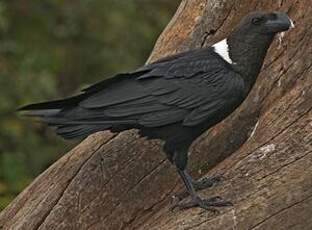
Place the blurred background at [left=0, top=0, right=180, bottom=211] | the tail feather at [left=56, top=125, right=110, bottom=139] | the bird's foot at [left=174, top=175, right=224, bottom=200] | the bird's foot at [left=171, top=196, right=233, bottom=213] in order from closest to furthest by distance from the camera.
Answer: the bird's foot at [left=171, top=196, right=233, bottom=213], the tail feather at [left=56, top=125, right=110, bottom=139], the bird's foot at [left=174, top=175, right=224, bottom=200], the blurred background at [left=0, top=0, right=180, bottom=211]

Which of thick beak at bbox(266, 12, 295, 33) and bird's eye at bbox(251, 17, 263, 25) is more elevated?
bird's eye at bbox(251, 17, 263, 25)

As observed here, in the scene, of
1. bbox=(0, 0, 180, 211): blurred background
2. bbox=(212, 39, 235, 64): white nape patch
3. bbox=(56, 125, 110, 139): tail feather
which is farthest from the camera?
bbox=(0, 0, 180, 211): blurred background

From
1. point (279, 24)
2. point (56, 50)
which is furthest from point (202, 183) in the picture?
point (56, 50)

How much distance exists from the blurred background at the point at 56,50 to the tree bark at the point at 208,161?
9.94 feet

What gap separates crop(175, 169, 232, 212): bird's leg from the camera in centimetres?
454

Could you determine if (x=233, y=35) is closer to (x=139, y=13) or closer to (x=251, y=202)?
(x=251, y=202)

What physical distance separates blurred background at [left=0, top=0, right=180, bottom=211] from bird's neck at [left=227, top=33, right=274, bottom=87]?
3651 mm

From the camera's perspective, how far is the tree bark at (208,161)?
4.62 metres

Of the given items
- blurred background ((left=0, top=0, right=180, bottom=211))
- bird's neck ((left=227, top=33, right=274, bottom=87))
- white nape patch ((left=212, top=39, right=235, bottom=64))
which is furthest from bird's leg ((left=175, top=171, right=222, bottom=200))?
blurred background ((left=0, top=0, right=180, bottom=211))

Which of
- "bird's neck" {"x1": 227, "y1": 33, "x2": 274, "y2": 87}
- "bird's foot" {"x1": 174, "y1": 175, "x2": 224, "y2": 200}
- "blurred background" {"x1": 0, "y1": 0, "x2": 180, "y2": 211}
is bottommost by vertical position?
"bird's foot" {"x1": 174, "y1": 175, "x2": 224, "y2": 200}

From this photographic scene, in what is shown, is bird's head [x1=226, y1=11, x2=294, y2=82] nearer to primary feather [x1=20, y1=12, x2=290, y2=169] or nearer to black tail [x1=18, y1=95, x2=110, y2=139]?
primary feather [x1=20, y1=12, x2=290, y2=169]

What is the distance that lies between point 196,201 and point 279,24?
106cm

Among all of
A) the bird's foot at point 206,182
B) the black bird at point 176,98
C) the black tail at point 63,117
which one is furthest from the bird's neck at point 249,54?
the black tail at point 63,117

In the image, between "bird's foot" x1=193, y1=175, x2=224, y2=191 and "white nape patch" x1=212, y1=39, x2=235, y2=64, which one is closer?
"bird's foot" x1=193, y1=175, x2=224, y2=191
